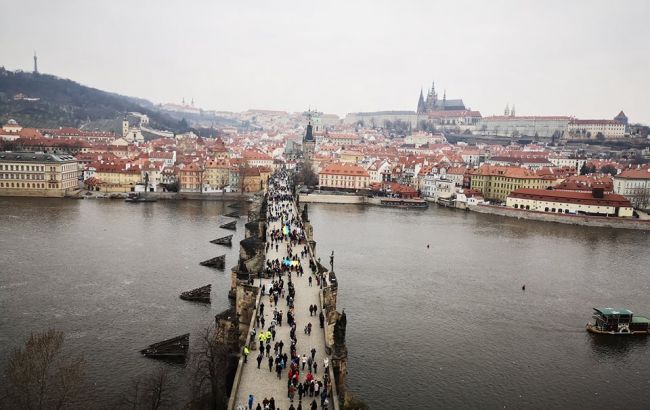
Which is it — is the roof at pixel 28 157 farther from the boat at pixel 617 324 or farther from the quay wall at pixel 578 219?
the boat at pixel 617 324

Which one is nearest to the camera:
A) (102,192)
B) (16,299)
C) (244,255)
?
(16,299)

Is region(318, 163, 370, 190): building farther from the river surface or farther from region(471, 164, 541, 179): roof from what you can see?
the river surface

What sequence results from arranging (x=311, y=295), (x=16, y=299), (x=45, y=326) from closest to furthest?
(x=311, y=295) < (x=45, y=326) < (x=16, y=299)

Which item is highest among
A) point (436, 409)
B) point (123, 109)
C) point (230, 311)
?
point (123, 109)

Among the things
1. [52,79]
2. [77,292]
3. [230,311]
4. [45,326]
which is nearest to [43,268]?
[77,292]

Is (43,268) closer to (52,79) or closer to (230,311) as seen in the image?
(230,311)

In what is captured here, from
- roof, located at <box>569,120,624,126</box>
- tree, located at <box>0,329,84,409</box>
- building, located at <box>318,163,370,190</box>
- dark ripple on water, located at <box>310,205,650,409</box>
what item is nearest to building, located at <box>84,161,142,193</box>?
building, located at <box>318,163,370,190</box>

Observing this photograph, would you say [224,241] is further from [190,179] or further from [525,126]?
[525,126]
